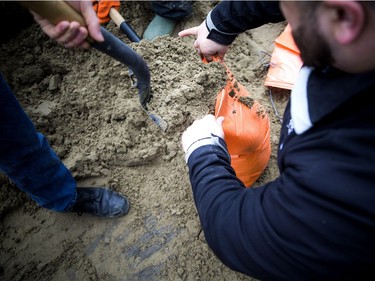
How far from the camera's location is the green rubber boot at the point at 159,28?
2398mm

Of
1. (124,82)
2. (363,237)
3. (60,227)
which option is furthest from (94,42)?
Answer: (60,227)

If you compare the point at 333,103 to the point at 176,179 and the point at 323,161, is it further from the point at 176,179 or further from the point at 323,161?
the point at 176,179

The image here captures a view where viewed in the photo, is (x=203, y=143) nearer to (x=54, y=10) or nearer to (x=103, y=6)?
(x=54, y=10)

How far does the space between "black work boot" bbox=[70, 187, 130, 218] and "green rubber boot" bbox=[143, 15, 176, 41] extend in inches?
55.1

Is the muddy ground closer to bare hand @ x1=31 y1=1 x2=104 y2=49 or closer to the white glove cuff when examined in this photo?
the white glove cuff

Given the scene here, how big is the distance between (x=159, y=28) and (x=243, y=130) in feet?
4.51

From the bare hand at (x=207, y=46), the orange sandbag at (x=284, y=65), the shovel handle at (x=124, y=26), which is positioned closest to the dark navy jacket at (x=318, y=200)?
the bare hand at (x=207, y=46)

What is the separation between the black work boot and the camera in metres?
1.63

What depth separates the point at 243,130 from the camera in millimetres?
1514

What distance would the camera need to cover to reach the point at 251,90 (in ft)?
7.34

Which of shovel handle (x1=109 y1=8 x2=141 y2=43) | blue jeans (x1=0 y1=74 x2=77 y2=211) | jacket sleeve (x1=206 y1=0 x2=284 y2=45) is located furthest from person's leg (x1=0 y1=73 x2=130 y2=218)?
shovel handle (x1=109 y1=8 x2=141 y2=43)

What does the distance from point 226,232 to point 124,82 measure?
53.6 inches

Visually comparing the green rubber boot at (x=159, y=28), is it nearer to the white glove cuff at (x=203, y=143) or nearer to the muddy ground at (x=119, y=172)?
the muddy ground at (x=119, y=172)

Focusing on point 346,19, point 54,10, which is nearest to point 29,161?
point 54,10
